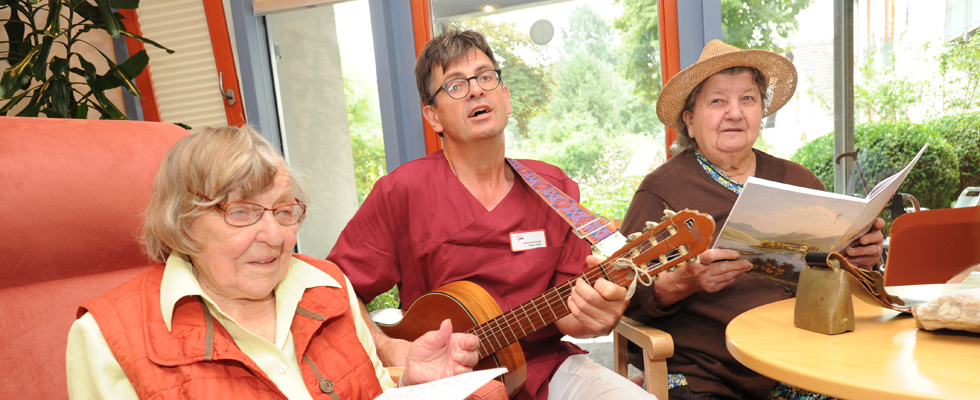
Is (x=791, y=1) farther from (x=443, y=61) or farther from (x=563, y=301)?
(x=563, y=301)

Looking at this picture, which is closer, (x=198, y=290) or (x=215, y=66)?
(x=198, y=290)

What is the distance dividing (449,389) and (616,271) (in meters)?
0.54

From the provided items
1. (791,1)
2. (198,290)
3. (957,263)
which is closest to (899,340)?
(957,263)

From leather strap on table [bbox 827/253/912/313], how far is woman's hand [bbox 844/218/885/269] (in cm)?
37

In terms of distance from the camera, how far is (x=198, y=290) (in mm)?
1236

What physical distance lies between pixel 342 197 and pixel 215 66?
3.60ft

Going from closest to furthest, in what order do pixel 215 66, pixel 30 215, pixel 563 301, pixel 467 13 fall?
pixel 30 215 → pixel 563 301 → pixel 467 13 → pixel 215 66

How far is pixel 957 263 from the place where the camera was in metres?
1.40

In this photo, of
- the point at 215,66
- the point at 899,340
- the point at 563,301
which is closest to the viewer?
the point at 899,340

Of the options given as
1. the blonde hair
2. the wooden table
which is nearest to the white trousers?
the wooden table

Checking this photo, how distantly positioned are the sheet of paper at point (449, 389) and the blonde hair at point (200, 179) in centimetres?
51

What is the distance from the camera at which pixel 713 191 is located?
1.91 metres

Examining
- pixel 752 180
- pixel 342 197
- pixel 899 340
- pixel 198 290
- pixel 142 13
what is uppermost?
pixel 142 13

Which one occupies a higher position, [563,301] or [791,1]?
[791,1]
